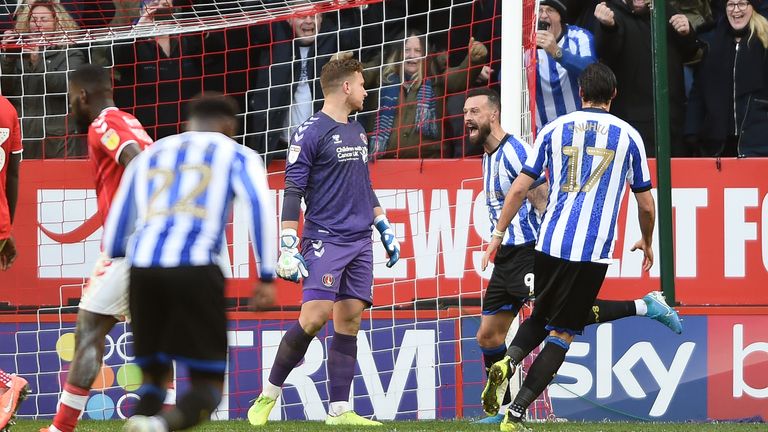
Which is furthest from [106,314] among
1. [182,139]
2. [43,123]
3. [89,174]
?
[43,123]

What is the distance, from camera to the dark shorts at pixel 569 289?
673cm

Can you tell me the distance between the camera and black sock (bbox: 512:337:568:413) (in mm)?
6719

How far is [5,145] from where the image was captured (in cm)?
731

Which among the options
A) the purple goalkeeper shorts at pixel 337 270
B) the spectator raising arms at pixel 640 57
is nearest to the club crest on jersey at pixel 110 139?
the purple goalkeeper shorts at pixel 337 270

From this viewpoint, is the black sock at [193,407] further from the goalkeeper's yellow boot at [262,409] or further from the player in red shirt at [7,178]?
the player in red shirt at [7,178]

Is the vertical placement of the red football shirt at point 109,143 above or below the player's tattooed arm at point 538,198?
above

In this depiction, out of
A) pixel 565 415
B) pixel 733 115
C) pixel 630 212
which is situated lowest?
pixel 565 415

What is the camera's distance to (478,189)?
884 cm

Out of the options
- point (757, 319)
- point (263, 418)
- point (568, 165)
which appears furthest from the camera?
point (757, 319)

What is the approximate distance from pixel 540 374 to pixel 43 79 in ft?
15.4

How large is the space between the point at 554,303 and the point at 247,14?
372 centimetres

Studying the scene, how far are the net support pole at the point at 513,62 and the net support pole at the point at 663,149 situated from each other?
35.9 inches

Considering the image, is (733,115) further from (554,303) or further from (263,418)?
(263,418)

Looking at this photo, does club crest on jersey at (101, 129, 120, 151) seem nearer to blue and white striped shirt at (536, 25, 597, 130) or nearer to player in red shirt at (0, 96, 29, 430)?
player in red shirt at (0, 96, 29, 430)
